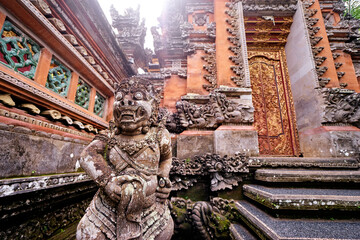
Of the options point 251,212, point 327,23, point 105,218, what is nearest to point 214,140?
point 251,212

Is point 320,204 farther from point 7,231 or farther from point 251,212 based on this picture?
point 7,231

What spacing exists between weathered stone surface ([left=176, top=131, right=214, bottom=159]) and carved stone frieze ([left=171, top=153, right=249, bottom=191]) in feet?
1.25

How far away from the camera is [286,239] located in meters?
1.40

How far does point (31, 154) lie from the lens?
196 cm

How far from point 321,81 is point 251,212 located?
4.41 meters

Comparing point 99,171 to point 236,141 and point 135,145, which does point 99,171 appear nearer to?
point 135,145

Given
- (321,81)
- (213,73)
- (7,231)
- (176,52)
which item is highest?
(176,52)

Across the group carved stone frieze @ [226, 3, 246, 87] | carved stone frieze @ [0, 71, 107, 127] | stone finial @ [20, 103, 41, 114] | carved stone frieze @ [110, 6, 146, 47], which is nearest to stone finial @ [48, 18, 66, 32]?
carved stone frieze @ [0, 71, 107, 127]

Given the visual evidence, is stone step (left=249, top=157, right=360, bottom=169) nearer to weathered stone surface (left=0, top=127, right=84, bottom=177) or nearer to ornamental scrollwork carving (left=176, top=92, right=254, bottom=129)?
ornamental scrollwork carving (left=176, top=92, right=254, bottom=129)

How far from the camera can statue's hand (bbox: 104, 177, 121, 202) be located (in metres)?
1.32

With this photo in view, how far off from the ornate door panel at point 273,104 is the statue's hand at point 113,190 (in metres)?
4.61

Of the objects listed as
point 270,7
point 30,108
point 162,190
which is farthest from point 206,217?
point 270,7

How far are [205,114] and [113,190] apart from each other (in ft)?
9.47

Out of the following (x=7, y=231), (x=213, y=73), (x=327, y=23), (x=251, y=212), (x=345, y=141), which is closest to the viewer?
(x=7, y=231)
